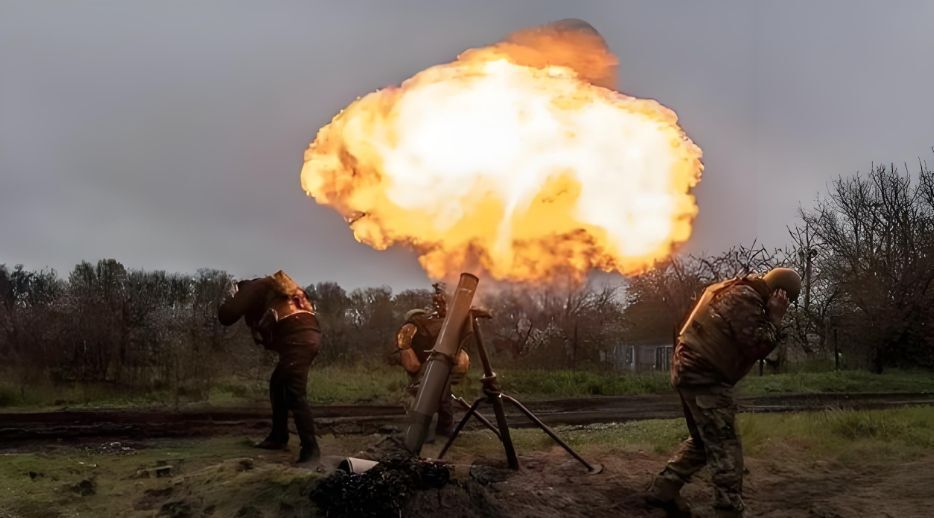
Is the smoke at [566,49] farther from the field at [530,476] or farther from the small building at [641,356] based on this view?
the small building at [641,356]

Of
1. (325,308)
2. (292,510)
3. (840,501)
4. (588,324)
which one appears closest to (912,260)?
(588,324)

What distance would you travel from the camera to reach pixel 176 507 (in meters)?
5.62

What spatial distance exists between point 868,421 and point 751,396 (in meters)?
10.6

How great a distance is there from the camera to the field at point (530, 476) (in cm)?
572

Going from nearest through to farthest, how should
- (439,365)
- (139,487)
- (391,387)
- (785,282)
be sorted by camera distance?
1. (139,487)
2. (785,282)
3. (439,365)
4. (391,387)


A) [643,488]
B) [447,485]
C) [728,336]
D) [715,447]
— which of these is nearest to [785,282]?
[728,336]

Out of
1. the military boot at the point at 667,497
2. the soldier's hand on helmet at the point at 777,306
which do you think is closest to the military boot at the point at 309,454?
the military boot at the point at 667,497

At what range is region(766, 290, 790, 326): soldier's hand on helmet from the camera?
658 cm

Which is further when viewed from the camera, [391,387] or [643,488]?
[391,387]

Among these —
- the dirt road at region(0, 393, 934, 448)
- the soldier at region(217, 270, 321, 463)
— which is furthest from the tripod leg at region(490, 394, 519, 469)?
the soldier at region(217, 270, 321, 463)

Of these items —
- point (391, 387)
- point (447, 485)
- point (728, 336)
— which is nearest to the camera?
point (447, 485)

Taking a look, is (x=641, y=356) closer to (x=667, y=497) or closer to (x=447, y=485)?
(x=667, y=497)

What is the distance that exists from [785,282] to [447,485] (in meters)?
3.54

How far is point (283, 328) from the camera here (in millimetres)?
8047
